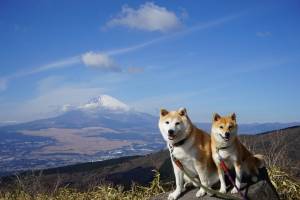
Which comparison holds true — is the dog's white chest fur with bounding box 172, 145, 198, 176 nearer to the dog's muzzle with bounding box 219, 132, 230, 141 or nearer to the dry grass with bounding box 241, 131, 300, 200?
the dog's muzzle with bounding box 219, 132, 230, 141

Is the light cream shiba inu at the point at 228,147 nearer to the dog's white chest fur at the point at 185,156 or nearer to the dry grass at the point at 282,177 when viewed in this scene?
the dog's white chest fur at the point at 185,156

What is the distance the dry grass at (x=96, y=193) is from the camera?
1007cm

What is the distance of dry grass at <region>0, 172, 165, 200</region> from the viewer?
396 inches

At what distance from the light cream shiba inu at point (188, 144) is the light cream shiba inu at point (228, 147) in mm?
165

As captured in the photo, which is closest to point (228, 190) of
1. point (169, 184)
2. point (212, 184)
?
point (212, 184)

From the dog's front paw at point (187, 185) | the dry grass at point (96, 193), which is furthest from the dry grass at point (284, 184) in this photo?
the dry grass at point (96, 193)

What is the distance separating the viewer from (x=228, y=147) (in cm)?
684

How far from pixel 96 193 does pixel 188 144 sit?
4.47 meters

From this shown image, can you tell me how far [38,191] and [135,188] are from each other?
2851mm

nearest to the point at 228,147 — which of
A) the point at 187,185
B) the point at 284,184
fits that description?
the point at 187,185

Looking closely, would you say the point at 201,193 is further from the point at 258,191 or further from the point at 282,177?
the point at 282,177

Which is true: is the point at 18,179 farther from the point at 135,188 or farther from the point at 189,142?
the point at 189,142

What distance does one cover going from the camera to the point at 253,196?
7301mm

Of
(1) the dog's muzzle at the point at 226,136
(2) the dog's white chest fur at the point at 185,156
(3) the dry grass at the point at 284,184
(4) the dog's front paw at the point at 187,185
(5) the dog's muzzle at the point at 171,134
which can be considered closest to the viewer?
(1) the dog's muzzle at the point at 226,136
